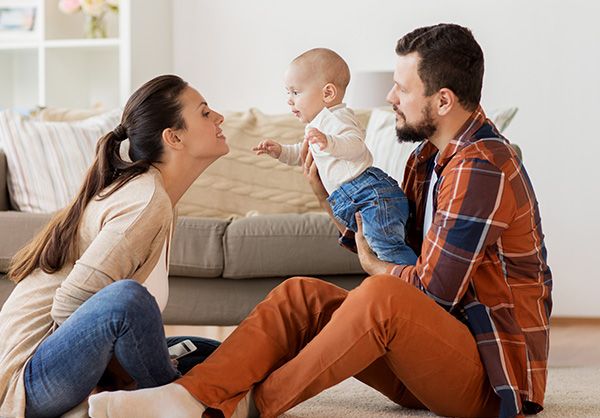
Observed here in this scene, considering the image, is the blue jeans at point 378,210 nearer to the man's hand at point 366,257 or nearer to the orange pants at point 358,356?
the man's hand at point 366,257

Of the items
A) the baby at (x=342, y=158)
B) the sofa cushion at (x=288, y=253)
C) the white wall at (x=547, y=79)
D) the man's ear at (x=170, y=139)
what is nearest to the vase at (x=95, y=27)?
the white wall at (x=547, y=79)

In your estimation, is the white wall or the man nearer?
the man

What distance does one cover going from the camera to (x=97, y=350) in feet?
6.63

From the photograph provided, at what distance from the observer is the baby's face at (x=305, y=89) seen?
2506 millimetres

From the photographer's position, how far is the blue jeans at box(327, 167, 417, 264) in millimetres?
2318

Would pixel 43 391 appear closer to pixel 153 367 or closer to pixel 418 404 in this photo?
pixel 153 367

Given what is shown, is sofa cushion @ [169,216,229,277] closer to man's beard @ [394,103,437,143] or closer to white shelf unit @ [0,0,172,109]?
man's beard @ [394,103,437,143]

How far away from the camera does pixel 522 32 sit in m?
4.59

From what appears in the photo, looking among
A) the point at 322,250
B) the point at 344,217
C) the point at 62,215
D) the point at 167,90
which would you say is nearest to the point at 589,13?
the point at 322,250

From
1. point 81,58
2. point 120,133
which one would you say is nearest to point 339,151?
point 120,133

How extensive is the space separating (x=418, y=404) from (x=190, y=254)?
128cm

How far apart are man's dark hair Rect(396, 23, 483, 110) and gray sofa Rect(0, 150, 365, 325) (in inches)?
50.1

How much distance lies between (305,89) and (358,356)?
78cm

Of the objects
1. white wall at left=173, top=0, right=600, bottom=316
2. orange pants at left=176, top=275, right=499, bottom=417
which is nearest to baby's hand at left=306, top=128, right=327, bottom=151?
orange pants at left=176, top=275, right=499, bottom=417
